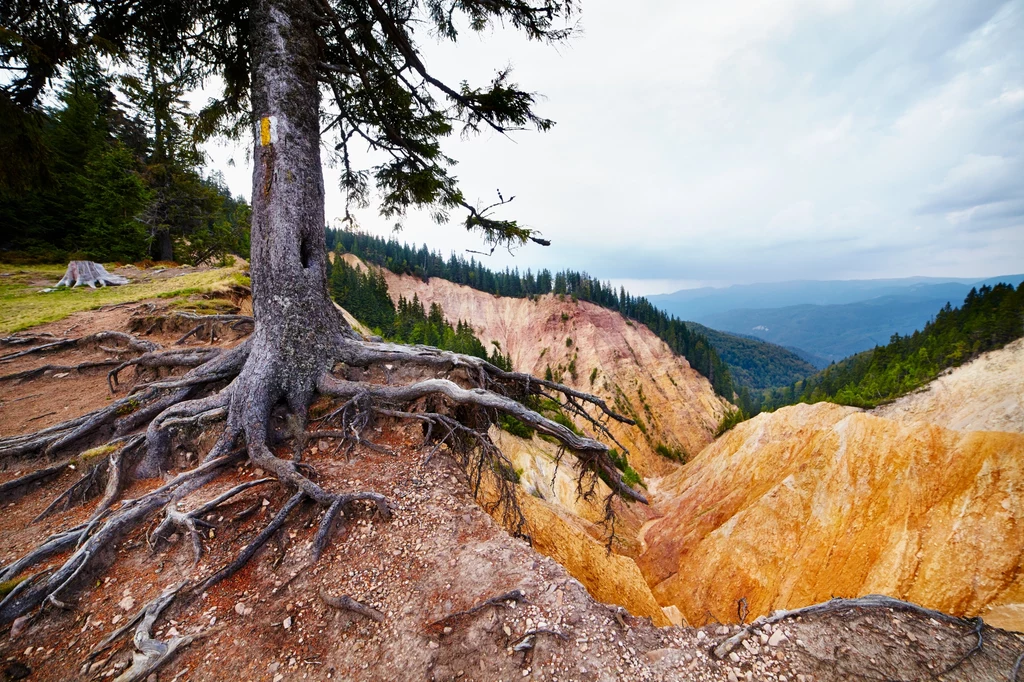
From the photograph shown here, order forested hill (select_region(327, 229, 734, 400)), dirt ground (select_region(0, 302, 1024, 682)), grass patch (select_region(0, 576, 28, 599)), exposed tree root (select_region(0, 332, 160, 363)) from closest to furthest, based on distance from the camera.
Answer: dirt ground (select_region(0, 302, 1024, 682)), grass patch (select_region(0, 576, 28, 599)), exposed tree root (select_region(0, 332, 160, 363)), forested hill (select_region(327, 229, 734, 400))

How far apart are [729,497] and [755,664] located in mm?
22986

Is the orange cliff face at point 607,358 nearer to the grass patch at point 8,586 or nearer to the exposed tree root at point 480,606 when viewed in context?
the exposed tree root at point 480,606

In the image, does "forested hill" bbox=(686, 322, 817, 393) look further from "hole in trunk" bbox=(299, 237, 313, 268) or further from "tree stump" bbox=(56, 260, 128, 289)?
"hole in trunk" bbox=(299, 237, 313, 268)

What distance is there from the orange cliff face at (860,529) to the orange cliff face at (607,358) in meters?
24.8

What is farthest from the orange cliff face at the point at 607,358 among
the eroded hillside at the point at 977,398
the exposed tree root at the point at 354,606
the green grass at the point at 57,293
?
the exposed tree root at the point at 354,606

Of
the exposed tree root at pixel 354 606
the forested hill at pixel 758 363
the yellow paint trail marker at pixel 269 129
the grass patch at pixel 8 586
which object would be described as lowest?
the forested hill at pixel 758 363

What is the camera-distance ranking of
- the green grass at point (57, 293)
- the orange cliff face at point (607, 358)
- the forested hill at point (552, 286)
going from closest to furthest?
the green grass at point (57, 293)
the orange cliff face at point (607, 358)
the forested hill at point (552, 286)

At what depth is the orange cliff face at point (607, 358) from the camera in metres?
50.4

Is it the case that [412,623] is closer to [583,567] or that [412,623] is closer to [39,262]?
[583,567]

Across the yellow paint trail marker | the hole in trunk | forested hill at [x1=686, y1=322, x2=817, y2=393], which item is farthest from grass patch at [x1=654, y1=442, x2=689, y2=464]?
forested hill at [x1=686, y1=322, x2=817, y2=393]

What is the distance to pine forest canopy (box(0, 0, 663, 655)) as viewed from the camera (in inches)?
150

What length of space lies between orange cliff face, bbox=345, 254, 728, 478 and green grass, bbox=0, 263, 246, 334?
42.3 meters

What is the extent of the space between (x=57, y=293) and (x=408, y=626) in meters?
15.6

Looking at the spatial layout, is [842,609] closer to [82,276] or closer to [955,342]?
[82,276]
